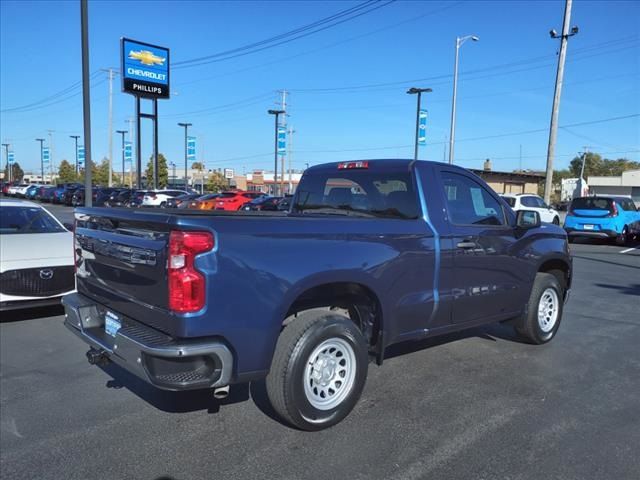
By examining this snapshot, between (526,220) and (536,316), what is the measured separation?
1123mm

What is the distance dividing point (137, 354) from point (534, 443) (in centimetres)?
268

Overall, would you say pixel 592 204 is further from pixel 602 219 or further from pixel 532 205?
pixel 532 205

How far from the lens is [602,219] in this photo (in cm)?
1777

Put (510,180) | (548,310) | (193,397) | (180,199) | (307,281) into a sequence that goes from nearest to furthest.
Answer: (307,281)
(193,397)
(548,310)
(180,199)
(510,180)

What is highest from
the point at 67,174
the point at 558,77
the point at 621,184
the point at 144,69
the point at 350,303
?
the point at 144,69

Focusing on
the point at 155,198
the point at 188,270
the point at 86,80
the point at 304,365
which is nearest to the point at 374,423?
the point at 304,365

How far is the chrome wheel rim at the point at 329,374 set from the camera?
3548 mm

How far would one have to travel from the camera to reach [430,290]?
166 inches

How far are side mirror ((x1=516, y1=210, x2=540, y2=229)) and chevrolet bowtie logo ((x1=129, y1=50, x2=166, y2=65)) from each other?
34.9 metres

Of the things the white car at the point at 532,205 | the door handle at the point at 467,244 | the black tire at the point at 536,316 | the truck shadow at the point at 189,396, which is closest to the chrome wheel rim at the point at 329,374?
the truck shadow at the point at 189,396

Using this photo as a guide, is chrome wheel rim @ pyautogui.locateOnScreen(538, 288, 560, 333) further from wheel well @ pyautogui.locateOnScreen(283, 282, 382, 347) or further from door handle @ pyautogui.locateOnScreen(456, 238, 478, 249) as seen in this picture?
wheel well @ pyautogui.locateOnScreen(283, 282, 382, 347)

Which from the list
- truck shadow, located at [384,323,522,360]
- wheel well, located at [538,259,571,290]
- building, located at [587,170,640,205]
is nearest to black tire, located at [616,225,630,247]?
wheel well, located at [538,259,571,290]

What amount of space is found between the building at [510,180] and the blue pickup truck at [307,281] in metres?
60.9

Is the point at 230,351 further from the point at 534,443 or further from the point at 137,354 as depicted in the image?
the point at 534,443
